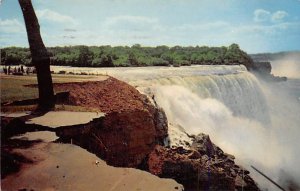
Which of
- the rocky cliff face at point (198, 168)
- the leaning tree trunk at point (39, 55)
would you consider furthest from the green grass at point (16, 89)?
the rocky cliff face at point (198, 168)

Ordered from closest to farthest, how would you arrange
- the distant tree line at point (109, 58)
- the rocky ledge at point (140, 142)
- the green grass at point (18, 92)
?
1. the green grass at point (18, 92)
2. the rocky ledge at point (140, 142)
3. the distant tree line at point (109, 58)

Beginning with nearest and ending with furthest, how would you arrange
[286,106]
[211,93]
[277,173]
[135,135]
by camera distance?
1. [135,135]
2. [277,173]
3. [211,93]
4. [286,106]

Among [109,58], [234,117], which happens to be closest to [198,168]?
[234,117]

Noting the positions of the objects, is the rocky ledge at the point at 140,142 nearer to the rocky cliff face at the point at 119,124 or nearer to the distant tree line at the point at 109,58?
the rocky cliff face at the point at 119,124

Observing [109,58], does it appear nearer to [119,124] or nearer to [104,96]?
[104,96]

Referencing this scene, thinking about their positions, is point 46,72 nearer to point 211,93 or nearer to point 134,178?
point 134,178

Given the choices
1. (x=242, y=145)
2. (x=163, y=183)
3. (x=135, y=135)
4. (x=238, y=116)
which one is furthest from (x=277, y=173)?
(x=163, y=183)
